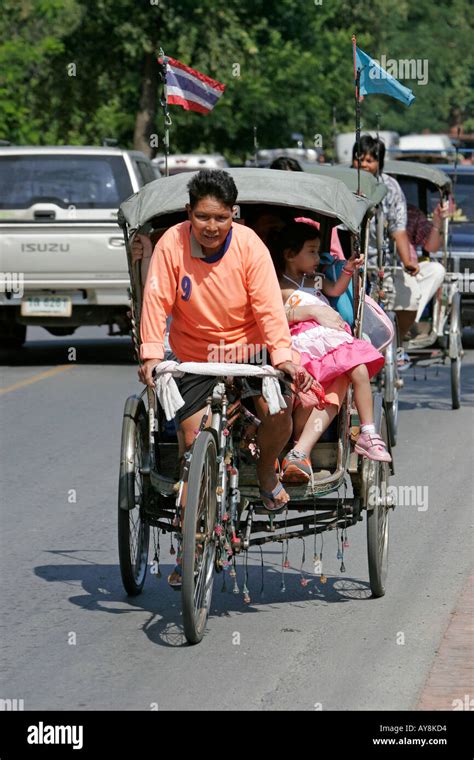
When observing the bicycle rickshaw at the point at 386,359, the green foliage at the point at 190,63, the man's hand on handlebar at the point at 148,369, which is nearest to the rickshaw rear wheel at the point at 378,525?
the man's hand on handlebar at the point at 148,369

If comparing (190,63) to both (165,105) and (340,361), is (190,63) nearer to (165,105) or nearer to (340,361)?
(165,105)

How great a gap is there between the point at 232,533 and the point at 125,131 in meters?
40.2

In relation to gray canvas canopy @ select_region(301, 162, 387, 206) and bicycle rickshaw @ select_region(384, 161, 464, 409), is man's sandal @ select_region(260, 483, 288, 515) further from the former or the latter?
bicycle rickshaw @ select_region(384, 161, 464, 409)

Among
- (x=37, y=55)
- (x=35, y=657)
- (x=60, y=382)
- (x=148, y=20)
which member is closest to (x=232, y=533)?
(x=35, y=657)

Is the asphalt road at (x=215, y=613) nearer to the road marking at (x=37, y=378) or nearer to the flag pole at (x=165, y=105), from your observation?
the flag pole at (x=165, y=105)

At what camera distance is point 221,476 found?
6934mm

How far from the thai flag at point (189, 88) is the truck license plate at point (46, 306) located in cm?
762

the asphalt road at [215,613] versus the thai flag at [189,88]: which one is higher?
the thai flag at [189,88]

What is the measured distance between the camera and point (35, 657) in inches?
263

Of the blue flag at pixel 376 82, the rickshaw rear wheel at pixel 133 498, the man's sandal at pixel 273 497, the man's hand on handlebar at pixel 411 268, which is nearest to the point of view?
the man's sandal at pixel 273 497

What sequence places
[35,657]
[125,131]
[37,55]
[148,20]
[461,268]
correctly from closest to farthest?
[35,657] → [461,268] → [37,55] → [148,20] → [125,131]

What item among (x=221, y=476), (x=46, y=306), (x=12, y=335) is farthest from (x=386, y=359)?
(x=12, y=335)

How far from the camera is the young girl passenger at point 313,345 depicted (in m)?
7.41
